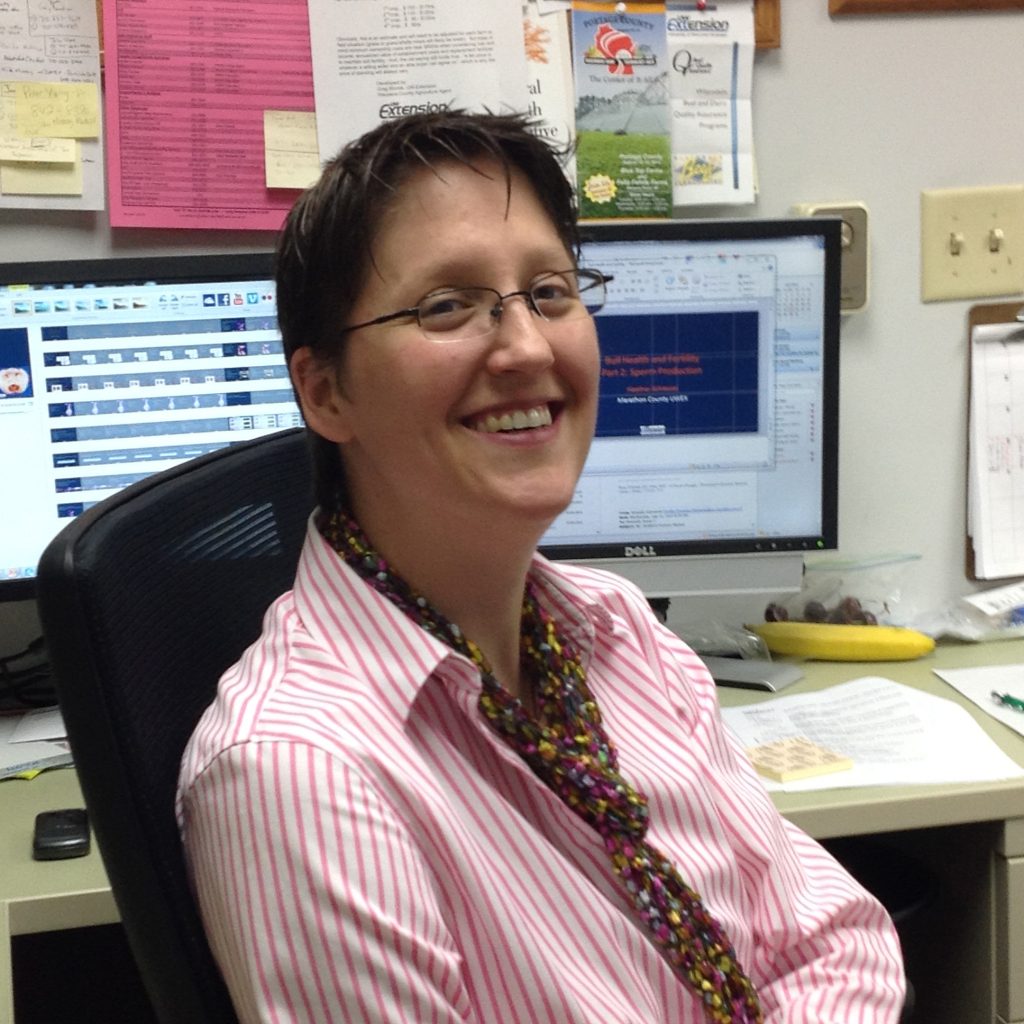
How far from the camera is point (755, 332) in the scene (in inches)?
58.4

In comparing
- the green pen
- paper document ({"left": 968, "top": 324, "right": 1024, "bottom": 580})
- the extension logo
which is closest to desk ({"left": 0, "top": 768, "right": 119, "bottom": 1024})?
the green pen

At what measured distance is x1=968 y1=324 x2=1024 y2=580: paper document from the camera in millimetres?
1693

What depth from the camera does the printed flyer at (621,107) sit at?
5.13 feet

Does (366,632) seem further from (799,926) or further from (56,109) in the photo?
(56,109)

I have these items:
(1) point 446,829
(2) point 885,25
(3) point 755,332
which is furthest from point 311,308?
(2) point 885,25

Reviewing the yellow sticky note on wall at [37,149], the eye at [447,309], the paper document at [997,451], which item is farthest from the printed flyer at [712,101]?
the eye at [447,309]

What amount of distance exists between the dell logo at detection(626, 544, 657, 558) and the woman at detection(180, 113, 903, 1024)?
18.9 inches

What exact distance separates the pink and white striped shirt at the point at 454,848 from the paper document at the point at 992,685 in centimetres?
39

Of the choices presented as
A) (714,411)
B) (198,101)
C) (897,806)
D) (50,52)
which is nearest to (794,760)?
(897,806)

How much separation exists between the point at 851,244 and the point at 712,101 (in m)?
0.26

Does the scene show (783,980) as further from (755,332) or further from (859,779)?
(755,332)

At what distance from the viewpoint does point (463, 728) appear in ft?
2.68

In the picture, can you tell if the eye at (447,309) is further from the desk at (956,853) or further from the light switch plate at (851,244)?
the light switch plate at (851,244)

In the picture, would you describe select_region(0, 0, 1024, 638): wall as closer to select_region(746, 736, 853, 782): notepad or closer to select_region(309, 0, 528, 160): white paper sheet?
select_region(309, 0, 528, 160): white paper sheet
